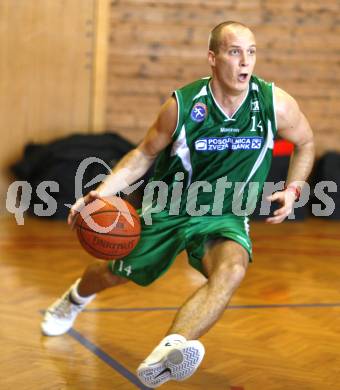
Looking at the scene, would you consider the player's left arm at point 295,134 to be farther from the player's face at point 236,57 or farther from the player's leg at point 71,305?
the player's leg at point 71,305

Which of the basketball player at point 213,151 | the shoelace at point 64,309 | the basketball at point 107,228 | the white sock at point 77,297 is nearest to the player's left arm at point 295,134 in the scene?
the basketball player at point 213,151

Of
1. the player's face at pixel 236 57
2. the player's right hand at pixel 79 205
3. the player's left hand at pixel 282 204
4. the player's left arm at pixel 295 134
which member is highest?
the player's face at pixel 236 57

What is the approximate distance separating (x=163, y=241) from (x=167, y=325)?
35.0 inches

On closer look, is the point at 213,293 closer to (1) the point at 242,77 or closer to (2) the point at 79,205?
(2) the point at 79,205

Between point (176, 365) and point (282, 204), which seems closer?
point (176, 365)

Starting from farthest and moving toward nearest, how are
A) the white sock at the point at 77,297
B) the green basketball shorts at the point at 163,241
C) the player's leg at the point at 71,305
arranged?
the white sock at the point at 77,297, the player's leg at the point at 71,305, the green basketball shorts at the point at 163,241

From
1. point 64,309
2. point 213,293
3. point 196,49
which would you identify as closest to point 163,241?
point 213,293

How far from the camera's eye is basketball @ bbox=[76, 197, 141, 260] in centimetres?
420

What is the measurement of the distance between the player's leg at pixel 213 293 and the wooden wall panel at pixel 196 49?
202 inches

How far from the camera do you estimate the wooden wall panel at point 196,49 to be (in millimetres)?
8977

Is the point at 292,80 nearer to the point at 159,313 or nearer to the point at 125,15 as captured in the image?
the point at 125,15

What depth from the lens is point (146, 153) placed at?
4.43 metres

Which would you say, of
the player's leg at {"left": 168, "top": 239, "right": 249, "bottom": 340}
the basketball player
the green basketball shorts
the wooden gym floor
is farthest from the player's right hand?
the wooden gym floor

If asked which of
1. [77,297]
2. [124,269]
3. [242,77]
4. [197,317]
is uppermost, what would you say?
[242,77]
